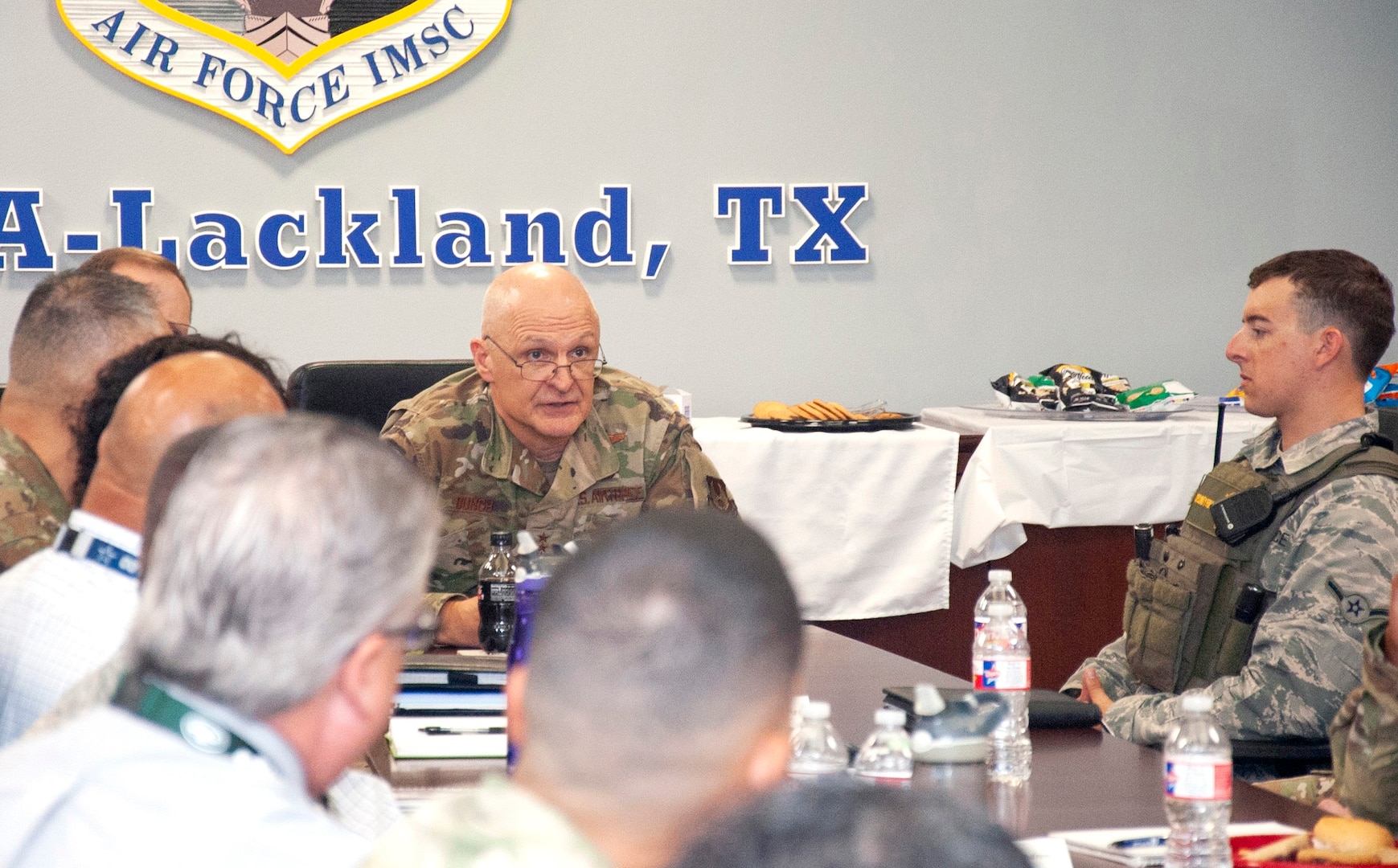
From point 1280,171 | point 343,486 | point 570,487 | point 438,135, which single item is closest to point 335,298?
point 438,135

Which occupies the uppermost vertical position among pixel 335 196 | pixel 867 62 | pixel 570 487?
pixel 867 62

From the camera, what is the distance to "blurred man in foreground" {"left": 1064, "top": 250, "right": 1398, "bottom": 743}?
7.73ft

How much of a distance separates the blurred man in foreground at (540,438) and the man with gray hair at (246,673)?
5.93ft

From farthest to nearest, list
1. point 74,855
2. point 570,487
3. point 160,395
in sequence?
1. point 570,487
2. point 160,395
3. point 74,855

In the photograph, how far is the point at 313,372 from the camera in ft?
10.3

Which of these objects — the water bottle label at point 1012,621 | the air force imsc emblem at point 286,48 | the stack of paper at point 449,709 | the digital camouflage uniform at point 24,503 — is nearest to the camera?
the stack of paper at point 449,709

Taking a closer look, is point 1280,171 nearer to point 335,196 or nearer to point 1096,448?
point 1096,448

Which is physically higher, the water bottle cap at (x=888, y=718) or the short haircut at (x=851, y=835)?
the short haircut at (x=851, y=835)

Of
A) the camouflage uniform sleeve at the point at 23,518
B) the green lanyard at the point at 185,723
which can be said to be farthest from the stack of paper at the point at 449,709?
the green lanyard at the point at 185,723

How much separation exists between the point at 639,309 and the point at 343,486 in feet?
13.2

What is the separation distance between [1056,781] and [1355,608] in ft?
2.99

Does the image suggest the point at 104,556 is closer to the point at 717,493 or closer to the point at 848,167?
the point at 717,493

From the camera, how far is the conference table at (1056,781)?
5.25 feet

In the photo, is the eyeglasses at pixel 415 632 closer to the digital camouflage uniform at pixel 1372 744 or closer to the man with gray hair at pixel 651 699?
the man with gray hair at pixel 651 699
